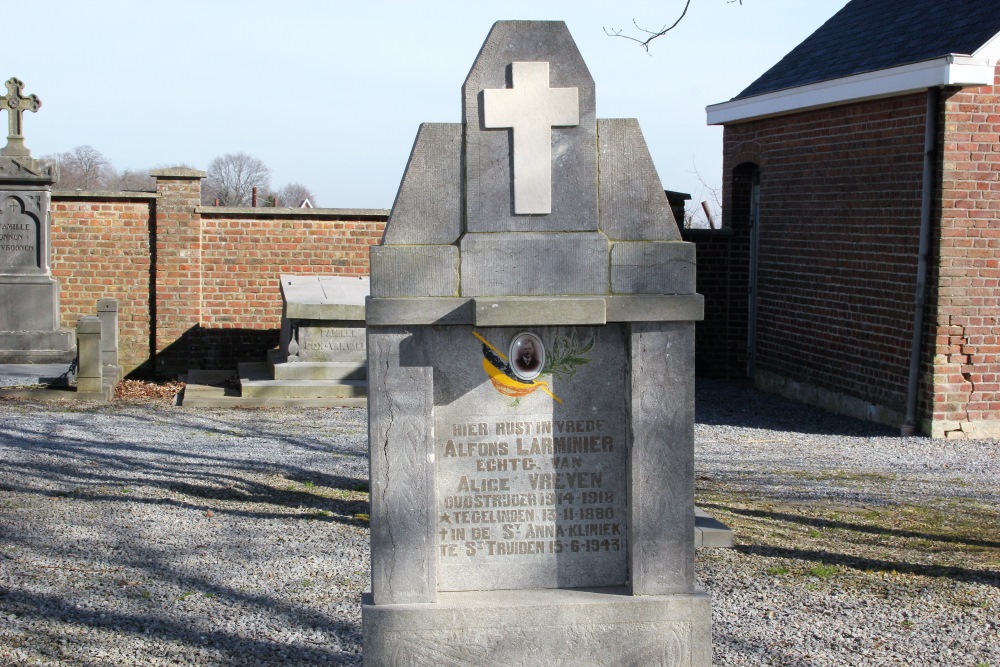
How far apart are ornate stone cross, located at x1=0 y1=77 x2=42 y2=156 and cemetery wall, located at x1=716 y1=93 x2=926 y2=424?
984cm

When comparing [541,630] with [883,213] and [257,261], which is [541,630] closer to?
[883,213]

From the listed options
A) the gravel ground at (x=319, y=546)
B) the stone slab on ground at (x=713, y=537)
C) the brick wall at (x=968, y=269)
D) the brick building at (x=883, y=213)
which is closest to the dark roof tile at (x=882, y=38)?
the brick building at (x=883, y=213)

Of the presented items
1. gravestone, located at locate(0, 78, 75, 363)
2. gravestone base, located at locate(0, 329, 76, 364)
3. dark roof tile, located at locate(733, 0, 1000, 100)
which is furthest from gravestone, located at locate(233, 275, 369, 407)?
dark roof tile, located at locate(733, 0, 1000, 100)

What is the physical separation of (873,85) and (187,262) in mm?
9539

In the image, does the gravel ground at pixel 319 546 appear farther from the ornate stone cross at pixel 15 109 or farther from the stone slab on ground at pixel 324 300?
the ornate stone cross at pixel 15 109

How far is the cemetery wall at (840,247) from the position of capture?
11125 mm

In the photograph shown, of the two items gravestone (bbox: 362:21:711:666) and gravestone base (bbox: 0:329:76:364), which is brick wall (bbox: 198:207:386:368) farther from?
gravestone (bbox: 362:21:711:666)

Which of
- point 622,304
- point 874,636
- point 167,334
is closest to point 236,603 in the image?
point 622,304

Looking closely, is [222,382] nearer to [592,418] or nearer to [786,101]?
[786,101]

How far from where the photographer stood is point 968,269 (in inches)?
417

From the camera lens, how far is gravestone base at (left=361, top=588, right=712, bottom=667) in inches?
168

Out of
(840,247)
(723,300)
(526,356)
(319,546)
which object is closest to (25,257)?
(723,300)

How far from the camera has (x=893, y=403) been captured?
37.2 feet

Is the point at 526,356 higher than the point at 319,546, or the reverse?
the point at 526,356
